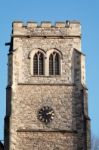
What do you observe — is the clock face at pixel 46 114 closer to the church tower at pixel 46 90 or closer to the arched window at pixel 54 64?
the church tower at pixel 46 90

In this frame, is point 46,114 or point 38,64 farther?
point 38,64

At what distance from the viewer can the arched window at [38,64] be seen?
137 ft

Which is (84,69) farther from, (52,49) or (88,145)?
(88,145)

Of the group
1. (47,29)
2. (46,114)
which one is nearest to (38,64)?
(47,29)

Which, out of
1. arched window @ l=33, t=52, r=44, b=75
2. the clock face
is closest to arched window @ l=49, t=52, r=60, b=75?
arched window @ l=33, t=52, r=44, b=75

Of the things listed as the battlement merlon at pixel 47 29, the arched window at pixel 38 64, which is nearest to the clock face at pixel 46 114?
the arched window at pixel 38 64

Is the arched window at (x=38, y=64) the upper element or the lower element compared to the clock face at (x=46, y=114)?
upper

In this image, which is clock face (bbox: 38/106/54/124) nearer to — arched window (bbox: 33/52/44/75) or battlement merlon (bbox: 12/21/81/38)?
arched window (bbox: 33/52/44/75)

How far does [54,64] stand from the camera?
42094 mm

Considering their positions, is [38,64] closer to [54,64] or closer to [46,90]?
[54,64]

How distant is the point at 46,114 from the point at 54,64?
388 centimetres

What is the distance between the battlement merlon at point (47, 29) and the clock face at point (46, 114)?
18.4ft

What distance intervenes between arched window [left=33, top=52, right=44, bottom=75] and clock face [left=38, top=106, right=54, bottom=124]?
2.84m

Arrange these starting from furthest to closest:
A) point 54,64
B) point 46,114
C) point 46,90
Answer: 1. point 54,64
2. point 46,90
3. point 46,114
